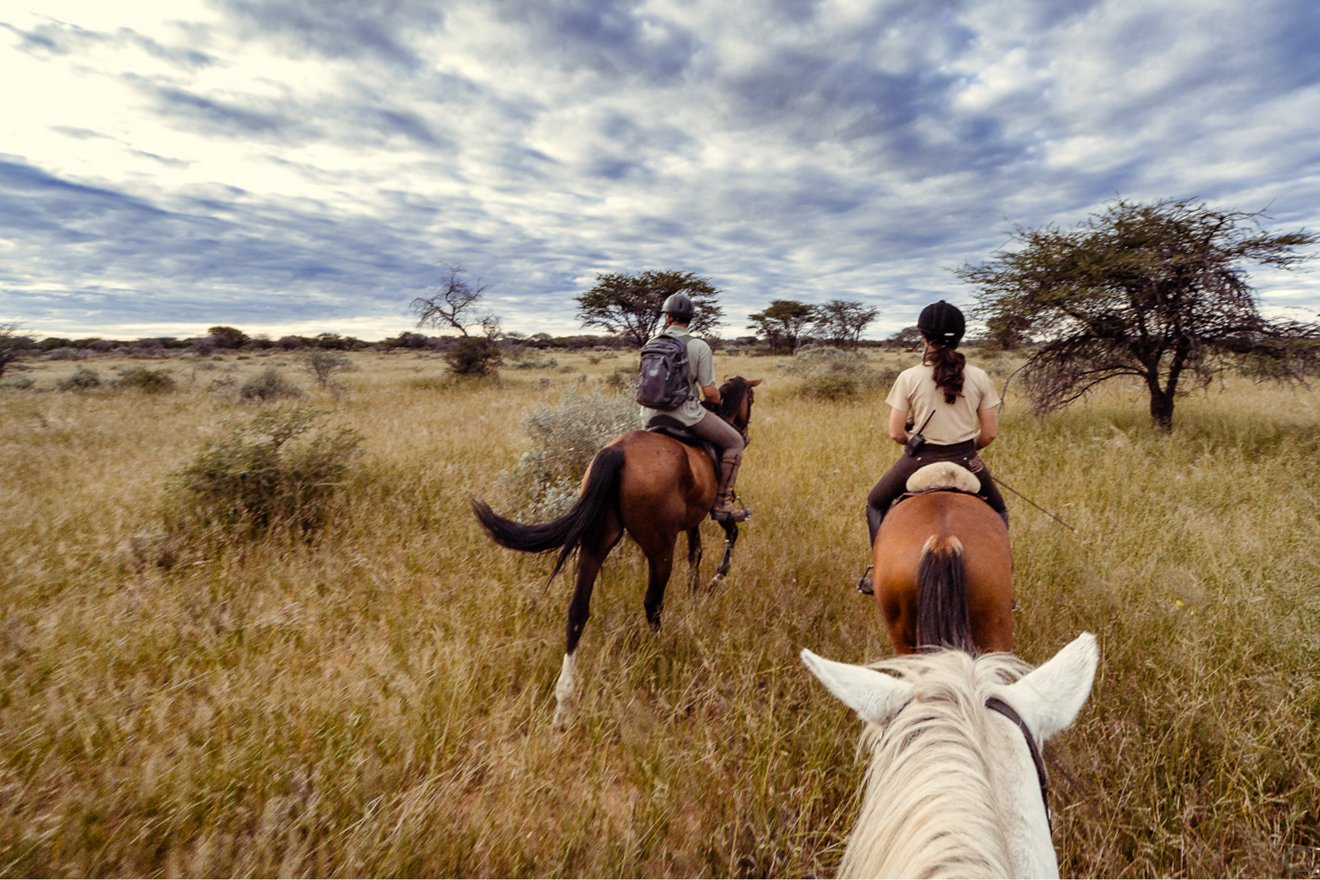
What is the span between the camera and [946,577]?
7.04ft

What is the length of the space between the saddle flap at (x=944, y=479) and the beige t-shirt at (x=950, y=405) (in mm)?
444

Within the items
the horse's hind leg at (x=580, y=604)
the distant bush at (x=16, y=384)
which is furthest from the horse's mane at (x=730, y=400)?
the distant bush at (x=16, y=384)

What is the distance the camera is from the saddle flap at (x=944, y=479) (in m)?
2.77

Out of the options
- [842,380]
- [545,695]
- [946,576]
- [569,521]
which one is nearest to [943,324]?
[946,576]

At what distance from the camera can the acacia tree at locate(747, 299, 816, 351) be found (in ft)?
138

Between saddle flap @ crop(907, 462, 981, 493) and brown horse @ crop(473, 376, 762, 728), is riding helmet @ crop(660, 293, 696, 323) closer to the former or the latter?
brown horse @ crop(473, 376, 762, 728)

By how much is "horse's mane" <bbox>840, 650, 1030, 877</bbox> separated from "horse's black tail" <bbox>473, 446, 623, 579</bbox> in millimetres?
2216

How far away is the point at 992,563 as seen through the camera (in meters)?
2.30

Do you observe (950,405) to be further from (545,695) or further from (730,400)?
(545,695)

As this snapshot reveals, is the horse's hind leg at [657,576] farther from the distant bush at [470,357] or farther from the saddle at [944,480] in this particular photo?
the distant bush at [470,357]

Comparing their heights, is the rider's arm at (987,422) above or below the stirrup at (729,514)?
above

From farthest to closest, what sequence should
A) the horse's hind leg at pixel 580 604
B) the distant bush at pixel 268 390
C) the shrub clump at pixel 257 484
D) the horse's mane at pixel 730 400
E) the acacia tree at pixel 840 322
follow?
the acacia tree at pixel 840 322, the distant bush at pixel 268 390, the horse's mane at pixel 730 400, the shrub clump at pixel 257 484, the horse's hind leg at pixel 580 604

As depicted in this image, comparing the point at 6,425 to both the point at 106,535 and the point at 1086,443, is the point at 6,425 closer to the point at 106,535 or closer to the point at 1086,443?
the point at 106,535

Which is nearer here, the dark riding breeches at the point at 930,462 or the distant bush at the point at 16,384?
the dark riding breeches at the point at 930,462
